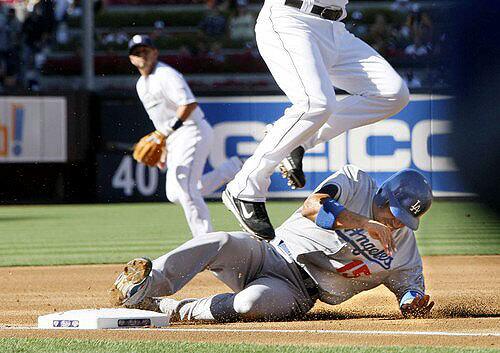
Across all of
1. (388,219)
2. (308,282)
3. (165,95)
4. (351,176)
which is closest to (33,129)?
(165,95)

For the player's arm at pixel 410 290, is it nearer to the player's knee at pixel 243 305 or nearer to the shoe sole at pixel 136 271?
the player's knee at pixel 243 305

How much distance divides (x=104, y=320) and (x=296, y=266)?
0.96 m

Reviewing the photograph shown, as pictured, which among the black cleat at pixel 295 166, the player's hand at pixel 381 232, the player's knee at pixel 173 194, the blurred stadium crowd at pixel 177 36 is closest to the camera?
the player's hand at pixel 381 232

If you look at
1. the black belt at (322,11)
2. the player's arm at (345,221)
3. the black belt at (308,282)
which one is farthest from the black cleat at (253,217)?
the black belt at (322,11)

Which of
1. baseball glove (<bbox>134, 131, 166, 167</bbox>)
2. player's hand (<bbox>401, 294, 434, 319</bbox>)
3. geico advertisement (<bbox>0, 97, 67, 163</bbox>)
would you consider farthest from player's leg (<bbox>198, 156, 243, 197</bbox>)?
geico advertisement (<bbox>0, 97, 67, 163</bbox>)

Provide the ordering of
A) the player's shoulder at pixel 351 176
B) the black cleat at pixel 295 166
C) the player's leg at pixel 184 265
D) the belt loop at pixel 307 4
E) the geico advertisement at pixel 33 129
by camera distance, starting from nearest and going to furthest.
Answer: the player's leg at pixel 184 265 < the player's shoulder at pixel 351 176 < the belt loop at pixel 307 4 < the black cleat at pixel 295 166 < the geico advertisement at pixel 33 129

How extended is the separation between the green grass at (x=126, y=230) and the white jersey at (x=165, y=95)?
1.19 m

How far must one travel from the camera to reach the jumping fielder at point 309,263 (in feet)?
15.6

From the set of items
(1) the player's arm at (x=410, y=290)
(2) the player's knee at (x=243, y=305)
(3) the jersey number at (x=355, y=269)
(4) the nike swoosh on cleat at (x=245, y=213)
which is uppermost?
(4) the nike swoosh on cleat at (x=245, y=213)

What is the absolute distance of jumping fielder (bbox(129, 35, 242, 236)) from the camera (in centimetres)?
898

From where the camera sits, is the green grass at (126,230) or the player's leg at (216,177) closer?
the player's leg at (216,177)

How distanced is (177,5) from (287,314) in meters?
14.3

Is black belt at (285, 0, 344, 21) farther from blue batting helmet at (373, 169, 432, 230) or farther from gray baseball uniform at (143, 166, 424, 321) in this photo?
blue batting helmet at (373, 169, 432, 230)

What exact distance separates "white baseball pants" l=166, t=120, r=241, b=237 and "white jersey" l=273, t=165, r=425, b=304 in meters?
3.95
